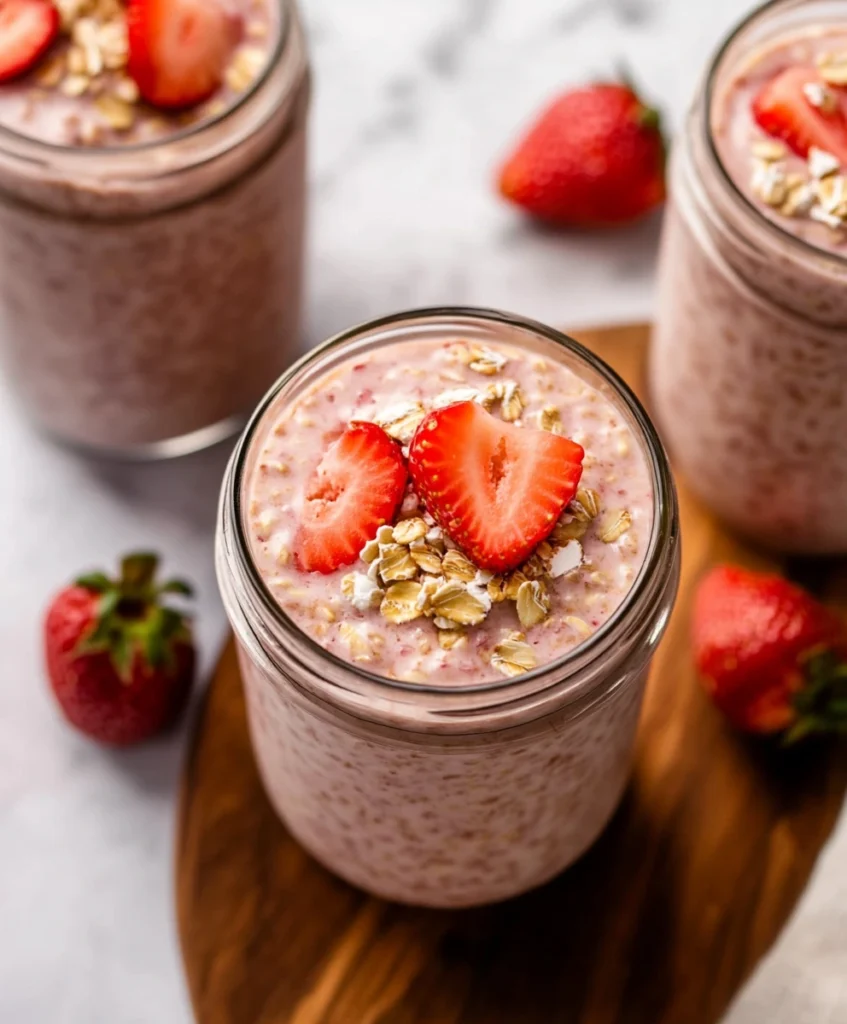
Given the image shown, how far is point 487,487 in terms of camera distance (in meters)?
1.16

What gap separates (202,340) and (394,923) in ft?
2.12

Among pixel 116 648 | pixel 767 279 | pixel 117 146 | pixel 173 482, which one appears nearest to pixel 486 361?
pixel 767 279

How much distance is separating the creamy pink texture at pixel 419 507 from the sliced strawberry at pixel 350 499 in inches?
0.5

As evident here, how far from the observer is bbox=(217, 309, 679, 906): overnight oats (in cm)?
112

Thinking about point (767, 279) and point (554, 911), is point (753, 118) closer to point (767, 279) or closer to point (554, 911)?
point (767, 279)

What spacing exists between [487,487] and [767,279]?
0.42 m

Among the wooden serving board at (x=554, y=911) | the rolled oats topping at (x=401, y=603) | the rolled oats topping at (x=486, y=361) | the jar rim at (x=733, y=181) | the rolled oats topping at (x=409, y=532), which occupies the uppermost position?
the jar rim at (x=733, y=181)

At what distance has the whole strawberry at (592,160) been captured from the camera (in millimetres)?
1849

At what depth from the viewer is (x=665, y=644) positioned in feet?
5.28

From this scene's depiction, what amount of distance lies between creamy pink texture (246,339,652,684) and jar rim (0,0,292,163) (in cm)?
32

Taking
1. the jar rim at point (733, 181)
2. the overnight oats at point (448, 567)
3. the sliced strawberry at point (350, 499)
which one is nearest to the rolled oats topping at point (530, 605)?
the overnight oats at point (448, 567)

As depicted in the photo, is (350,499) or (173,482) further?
(173,482)

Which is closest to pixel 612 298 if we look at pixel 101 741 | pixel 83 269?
pixel 83 269

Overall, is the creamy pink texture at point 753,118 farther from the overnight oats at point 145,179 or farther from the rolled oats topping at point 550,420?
the overnight oats at point 145,179
